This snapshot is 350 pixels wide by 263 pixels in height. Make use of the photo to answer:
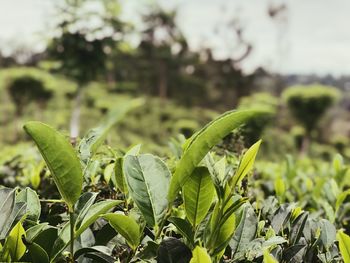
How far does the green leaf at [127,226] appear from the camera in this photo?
768mm

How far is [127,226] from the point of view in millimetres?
790

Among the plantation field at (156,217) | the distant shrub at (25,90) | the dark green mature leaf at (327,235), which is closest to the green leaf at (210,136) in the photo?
the plantation field at (156,217)

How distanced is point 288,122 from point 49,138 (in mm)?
31979

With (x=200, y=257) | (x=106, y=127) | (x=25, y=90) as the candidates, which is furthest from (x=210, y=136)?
(x=25, y=90)

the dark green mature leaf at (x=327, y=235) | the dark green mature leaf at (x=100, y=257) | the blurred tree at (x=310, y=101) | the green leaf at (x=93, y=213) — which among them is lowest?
the blurred tree at (x=310, y=101)

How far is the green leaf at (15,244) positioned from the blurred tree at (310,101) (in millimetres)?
17506

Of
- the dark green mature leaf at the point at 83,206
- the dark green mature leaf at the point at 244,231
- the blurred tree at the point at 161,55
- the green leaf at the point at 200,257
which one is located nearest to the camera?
the green leaf at the point at 200,257

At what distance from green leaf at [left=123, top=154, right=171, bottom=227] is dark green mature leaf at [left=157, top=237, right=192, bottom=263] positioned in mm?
54

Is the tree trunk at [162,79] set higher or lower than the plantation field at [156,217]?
lower

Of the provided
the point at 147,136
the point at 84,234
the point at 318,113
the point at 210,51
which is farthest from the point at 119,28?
the point at 210,51

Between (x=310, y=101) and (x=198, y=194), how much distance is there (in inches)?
685

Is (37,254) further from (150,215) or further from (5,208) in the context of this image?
(150,215)

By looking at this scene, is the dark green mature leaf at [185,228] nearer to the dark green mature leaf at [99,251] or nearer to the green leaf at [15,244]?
the dark green mature leaf at [99,251]

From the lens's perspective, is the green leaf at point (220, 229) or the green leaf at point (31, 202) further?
the green leaf at point (31, 202)
